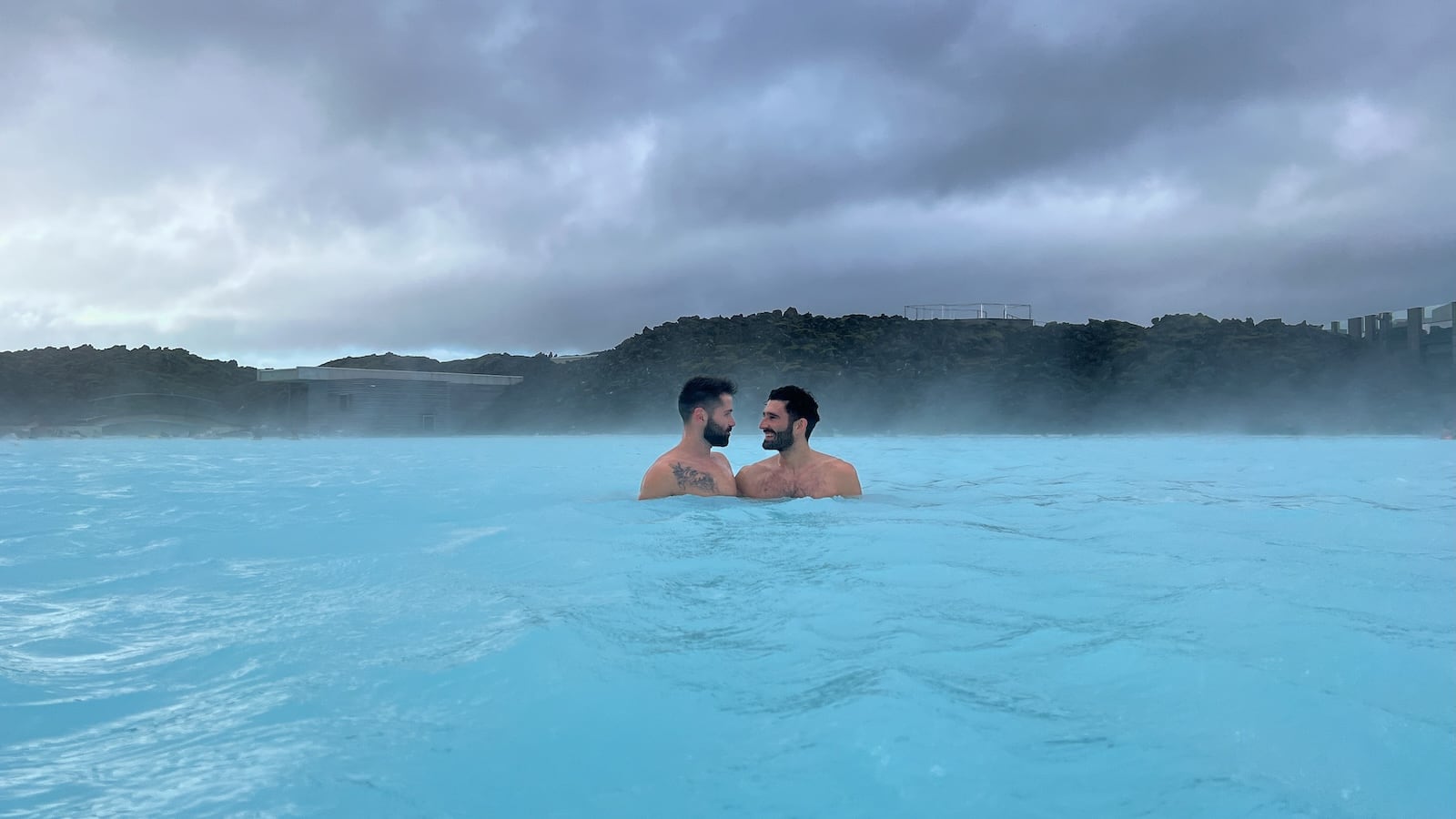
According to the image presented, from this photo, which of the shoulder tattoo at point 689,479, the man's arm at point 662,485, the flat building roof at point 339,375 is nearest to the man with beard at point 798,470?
the shoulder tattoo at point 689,479

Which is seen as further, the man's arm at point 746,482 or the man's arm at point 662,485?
the man's arm at point 746,482

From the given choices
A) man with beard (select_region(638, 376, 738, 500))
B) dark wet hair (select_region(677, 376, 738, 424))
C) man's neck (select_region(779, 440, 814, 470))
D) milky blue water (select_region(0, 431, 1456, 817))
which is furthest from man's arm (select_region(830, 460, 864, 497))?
dark wet hair (select_region(677, 376, 738, 424))

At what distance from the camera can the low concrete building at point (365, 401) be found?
2530cm

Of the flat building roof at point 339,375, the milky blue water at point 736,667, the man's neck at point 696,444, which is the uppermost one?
the flat building roof at point 339,375

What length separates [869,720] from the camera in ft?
6.71

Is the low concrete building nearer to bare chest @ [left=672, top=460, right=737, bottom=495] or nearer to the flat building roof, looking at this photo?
the flat building roof

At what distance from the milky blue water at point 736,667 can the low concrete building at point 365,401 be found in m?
20.5

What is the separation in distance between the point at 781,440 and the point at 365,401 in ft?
73.6

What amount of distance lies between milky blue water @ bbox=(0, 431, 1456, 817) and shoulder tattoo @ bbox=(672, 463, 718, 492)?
0.19 meters

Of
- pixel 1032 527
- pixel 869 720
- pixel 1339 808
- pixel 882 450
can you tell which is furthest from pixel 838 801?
pixel 882 450

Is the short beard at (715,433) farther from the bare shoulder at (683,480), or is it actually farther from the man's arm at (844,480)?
the man's arm at (844,480)

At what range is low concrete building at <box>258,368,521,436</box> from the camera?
2530 centimetres

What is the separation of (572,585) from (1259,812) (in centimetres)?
258

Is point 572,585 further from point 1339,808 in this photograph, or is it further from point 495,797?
point 1339,808
